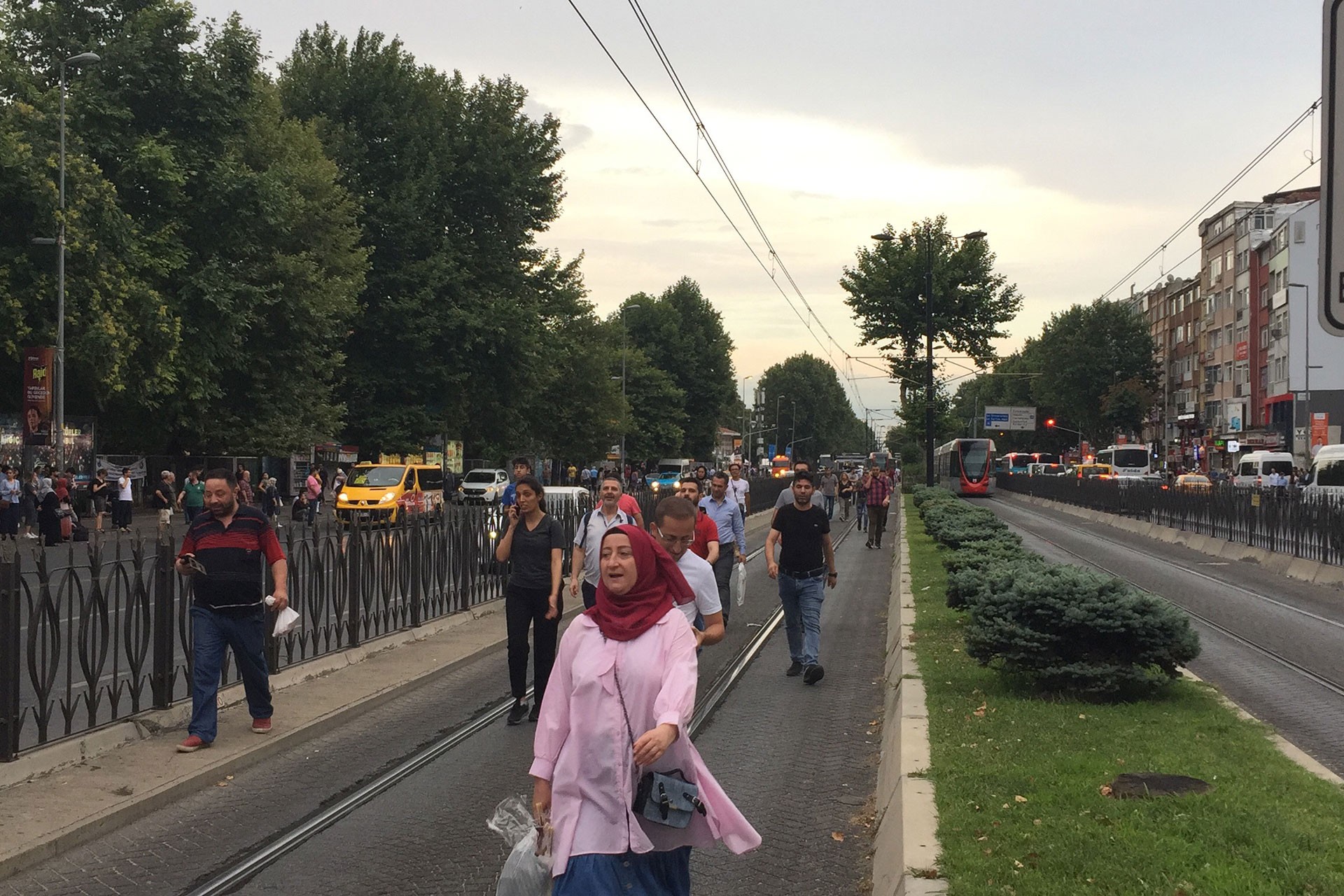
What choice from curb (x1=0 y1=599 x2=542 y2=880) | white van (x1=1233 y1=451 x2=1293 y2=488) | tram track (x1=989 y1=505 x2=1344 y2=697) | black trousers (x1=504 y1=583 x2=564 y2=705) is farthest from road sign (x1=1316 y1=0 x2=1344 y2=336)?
white van (x1=1233 y1=451 x2=1293 y2=488)

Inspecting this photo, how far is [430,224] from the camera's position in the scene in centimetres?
4528

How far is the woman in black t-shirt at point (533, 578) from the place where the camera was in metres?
9.20

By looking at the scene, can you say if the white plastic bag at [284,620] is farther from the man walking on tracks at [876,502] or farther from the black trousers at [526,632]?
the man walking on tracks at [876,502]

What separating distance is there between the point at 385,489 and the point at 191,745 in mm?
31065

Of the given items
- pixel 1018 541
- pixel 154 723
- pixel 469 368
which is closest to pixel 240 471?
pixel 469 368

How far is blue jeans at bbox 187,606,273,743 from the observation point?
26.0ft

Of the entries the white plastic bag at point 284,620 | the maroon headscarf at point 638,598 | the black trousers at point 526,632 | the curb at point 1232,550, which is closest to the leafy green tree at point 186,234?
the curb at point 1232,550

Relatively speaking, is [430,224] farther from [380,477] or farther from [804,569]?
[804,569]

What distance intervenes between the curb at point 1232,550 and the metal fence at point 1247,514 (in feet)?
0.46

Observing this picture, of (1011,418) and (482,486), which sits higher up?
(1011,418)

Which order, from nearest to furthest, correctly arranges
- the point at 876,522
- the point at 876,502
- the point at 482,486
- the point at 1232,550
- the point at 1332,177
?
1. the point at 1332,177
2. the point at 1232,550
3. the point at 876,502
4. the point at 876,522
5. the point at 482,486

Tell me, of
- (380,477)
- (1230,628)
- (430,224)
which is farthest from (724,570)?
(430,224)

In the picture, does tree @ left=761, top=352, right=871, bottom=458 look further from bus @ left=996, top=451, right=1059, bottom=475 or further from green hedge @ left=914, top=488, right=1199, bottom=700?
green hedge @ left=914, top=488, right=1199, bottom=700

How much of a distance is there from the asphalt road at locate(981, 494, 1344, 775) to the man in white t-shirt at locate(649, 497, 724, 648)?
3795mm
